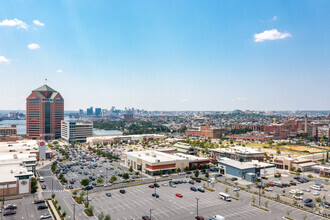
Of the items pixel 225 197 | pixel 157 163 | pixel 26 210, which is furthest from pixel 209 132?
pixel 26 210

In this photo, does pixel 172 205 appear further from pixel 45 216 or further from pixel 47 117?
pixel 47 117

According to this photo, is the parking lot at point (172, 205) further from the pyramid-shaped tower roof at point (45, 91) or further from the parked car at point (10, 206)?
the pyramid-shaped tower roof at point (45, 91)

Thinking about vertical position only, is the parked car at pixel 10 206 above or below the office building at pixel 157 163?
below

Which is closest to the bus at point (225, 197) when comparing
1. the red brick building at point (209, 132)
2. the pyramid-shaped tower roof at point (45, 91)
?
the red brick building at point (209, 132)

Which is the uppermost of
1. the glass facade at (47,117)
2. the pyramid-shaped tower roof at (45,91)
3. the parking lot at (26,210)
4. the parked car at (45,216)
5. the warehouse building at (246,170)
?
the pyramid-shaped tower roof at (45,91)

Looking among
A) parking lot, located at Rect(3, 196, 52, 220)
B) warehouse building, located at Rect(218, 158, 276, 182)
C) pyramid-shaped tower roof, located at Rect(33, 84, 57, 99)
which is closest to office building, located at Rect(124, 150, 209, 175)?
warehouse building, located at Rect(218, 158, 276, 182)

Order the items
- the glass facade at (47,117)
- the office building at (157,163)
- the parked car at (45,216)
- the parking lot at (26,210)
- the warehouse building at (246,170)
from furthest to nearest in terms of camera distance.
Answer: the glass facade at (47,117) → the office building at (157,163) → the warehouse building at (246,170) → the parking lot at (26,210) → the parked car at (45,216)

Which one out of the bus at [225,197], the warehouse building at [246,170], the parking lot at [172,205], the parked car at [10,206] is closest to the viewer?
the parking lot at [172,205]
